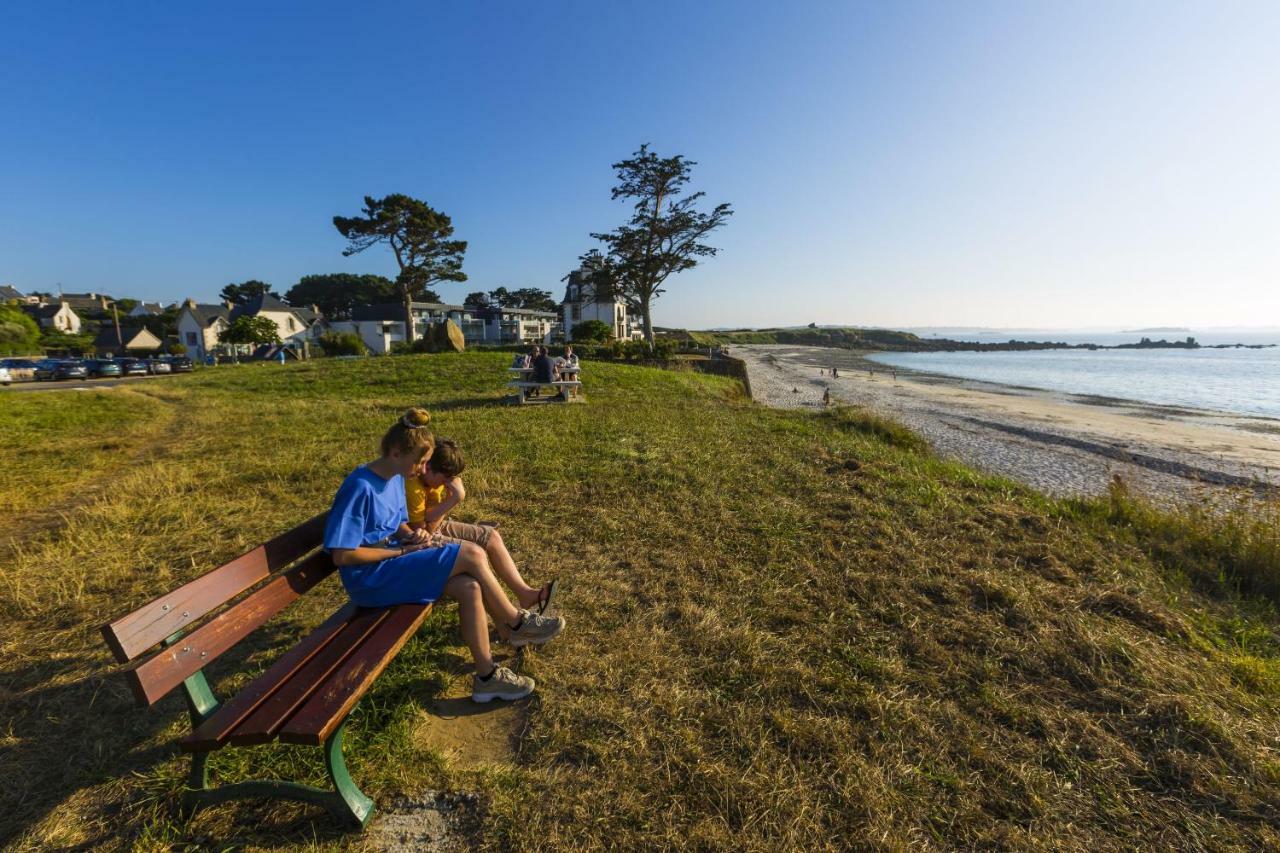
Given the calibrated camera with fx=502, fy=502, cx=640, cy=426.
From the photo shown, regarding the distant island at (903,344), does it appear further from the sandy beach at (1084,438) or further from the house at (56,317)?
the house at (56,317)

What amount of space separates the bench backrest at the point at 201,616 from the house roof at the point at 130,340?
7486cm

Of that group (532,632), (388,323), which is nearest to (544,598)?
(532,632)

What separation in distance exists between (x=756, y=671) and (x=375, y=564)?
2.39 meters

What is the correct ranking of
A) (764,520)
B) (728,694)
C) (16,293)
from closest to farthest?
(728,694) < (764,520) < (16,293)

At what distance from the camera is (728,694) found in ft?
9.71

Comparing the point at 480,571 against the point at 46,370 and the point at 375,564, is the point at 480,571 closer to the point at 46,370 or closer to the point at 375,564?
the point at 375,564

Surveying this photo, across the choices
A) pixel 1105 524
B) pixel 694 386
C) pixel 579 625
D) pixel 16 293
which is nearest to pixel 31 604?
pixel 579 625

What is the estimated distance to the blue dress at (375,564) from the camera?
2840 millimetres

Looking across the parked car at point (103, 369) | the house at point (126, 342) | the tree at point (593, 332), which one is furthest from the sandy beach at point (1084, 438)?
the house at point (126, 342)

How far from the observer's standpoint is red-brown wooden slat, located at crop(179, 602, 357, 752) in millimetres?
1903

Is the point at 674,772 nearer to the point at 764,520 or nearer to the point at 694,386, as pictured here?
the point at 764,520

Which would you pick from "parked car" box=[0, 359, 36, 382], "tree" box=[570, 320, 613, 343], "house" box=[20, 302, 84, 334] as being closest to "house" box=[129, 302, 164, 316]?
"house" box=[20, 302, 84, 334]

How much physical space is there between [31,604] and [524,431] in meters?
6.70

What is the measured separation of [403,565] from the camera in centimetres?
293
